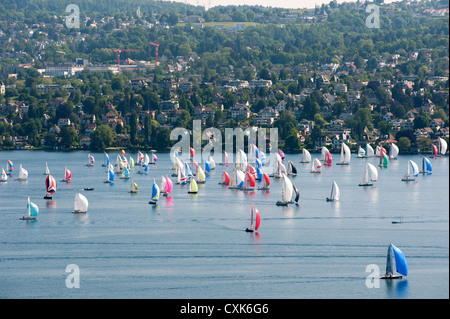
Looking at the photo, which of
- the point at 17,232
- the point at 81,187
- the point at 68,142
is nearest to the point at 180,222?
the point at 17,232

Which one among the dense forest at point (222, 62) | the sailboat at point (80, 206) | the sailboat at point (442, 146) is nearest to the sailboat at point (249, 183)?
the sailboat at point (80, 206)

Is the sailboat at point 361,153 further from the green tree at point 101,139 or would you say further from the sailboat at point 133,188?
the sailboat at point 133,188

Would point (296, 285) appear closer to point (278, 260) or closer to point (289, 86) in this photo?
point (278, 260)

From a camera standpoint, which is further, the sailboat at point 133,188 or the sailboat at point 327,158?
the sailboat at point 327,158

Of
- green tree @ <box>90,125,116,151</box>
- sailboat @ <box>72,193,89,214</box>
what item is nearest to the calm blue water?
sailboat @ <box>72,193,89,214</box>

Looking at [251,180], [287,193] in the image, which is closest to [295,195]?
[287,193]

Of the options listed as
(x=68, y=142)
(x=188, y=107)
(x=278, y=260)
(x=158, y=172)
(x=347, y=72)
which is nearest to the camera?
(x=278, y=260)
